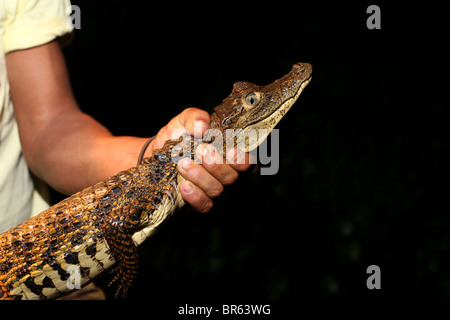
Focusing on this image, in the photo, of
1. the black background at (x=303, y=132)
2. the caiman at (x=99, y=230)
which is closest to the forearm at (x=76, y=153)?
the caiman at (x=99, y=230)

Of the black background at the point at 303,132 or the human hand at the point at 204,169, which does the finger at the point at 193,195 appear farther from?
the black background at the point at 303,132

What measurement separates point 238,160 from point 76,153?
0.80 meters

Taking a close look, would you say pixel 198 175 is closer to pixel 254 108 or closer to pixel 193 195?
pixel 193 195

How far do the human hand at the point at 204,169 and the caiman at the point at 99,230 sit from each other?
0.17ft

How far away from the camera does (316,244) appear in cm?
409

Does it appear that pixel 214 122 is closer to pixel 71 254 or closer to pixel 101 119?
pixel 71 254

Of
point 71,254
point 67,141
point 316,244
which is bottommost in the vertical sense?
point 316,244

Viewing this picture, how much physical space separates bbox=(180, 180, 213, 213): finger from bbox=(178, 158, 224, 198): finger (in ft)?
0.06

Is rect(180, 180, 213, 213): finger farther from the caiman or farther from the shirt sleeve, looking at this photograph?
the shirt sleeve

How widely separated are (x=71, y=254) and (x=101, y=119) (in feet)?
9.05

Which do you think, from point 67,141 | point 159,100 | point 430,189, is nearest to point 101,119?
point 159,100

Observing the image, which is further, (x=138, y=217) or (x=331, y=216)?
(x=331, y=216)

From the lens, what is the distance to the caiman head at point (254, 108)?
205 cm

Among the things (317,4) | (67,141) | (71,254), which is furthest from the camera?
(317,4)
